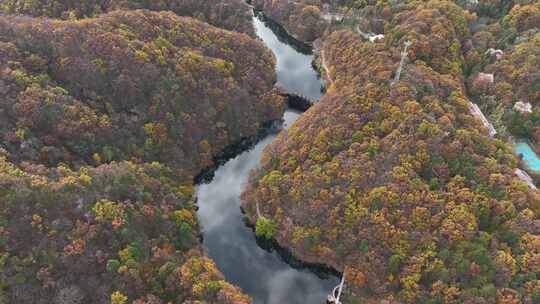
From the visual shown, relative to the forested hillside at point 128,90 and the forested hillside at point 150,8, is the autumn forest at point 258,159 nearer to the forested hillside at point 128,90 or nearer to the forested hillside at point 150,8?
the forested hillside at point 128,90

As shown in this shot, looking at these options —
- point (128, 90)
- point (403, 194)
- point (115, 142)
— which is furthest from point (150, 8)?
point (403, 194)

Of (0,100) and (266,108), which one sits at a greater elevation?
(0,100)

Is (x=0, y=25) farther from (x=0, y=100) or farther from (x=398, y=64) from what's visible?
(x=398, y=64)

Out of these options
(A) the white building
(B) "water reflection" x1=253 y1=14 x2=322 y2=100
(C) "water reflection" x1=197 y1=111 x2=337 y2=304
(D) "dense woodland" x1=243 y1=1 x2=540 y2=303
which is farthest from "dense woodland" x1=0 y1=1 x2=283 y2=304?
(A) the white building

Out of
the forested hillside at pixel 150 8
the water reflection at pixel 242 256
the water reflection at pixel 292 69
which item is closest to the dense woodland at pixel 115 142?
the forested hillside at pixel 150 8

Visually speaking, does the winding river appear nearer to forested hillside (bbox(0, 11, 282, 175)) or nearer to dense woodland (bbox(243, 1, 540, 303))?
dense woodland (bbox(243, 1, 540, 303))

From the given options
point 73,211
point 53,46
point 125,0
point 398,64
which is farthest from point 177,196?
point 125,0

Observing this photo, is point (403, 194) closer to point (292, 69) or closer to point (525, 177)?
point (525, 177)
